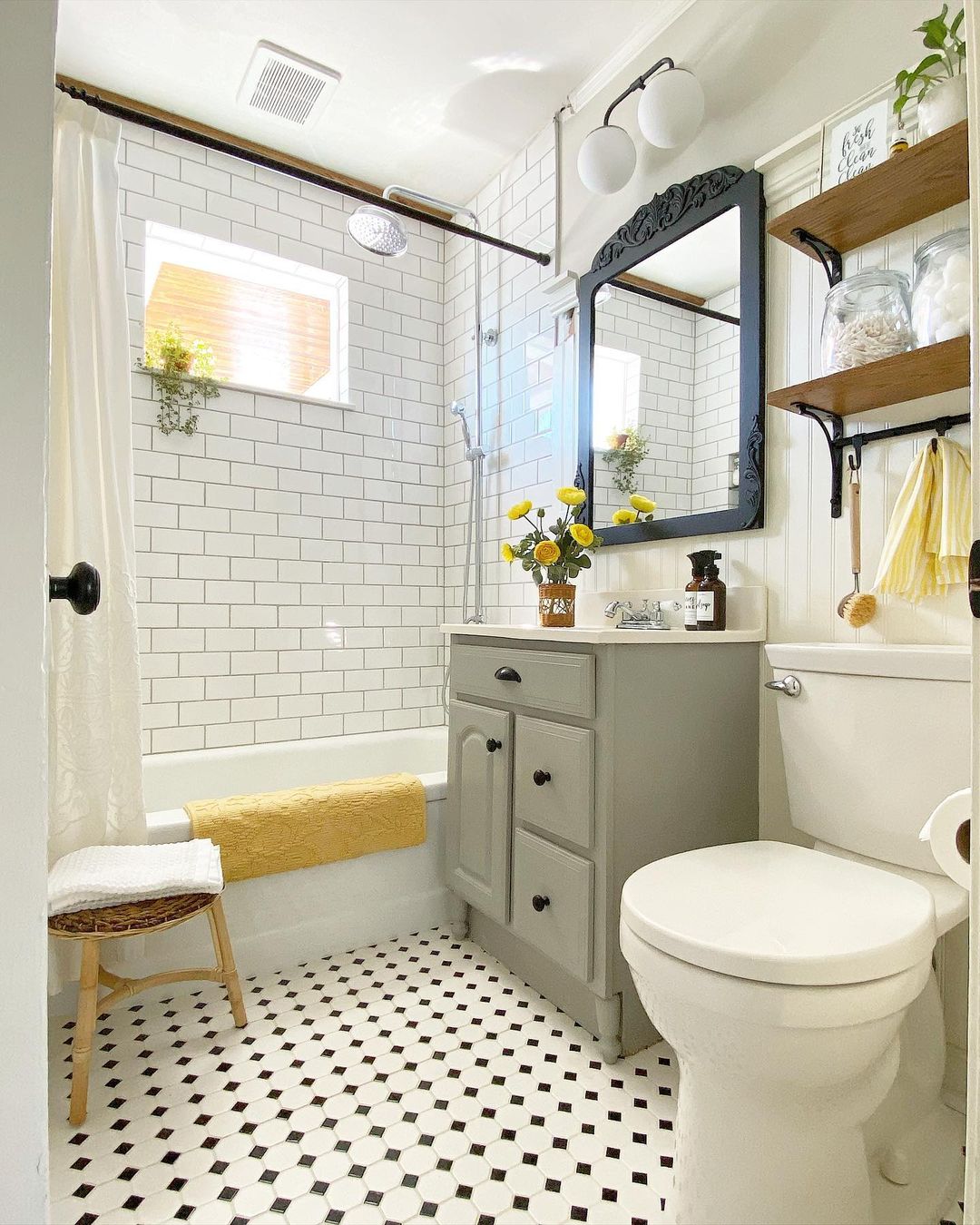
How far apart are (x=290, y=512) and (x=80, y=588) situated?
2.40 metres

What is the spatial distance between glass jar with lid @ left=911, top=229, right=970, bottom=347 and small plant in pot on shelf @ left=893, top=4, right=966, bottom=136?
0.63 feet

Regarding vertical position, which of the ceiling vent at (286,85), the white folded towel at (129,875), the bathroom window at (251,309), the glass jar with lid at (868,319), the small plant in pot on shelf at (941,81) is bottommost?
the white folded towel at (129,875)

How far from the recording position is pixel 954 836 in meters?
0.59

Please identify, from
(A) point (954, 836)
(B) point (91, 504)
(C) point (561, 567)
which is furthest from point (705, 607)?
(B) point (91, 504)

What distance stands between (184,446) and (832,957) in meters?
2.54

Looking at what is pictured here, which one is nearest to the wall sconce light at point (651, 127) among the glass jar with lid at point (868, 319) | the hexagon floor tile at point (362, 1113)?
the glass jar with lid at point (868, 319)

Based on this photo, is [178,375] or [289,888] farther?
[178,375]

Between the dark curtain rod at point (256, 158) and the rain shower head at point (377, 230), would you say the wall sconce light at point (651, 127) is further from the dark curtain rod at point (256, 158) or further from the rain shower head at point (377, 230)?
the rain shower head at point (377, 230)

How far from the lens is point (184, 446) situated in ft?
8.57

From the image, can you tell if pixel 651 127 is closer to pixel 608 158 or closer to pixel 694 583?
pixel 608 158

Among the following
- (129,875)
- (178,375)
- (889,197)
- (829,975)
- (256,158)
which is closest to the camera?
Answer: (829,975)

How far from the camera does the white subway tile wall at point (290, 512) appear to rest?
2.57 meters

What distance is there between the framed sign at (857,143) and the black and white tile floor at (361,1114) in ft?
6.37

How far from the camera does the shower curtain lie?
1.72 meters
